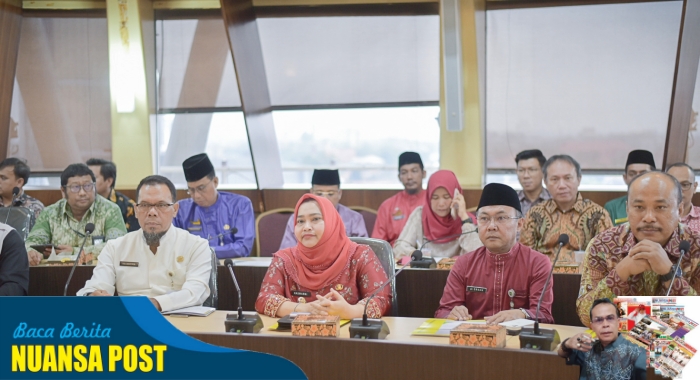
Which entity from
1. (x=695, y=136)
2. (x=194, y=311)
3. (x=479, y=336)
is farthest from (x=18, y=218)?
(x=695, y=136)

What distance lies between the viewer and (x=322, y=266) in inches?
114

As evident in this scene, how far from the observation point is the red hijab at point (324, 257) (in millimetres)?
2855

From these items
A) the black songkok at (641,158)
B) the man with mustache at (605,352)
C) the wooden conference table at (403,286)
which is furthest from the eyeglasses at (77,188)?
the black songkok at (641,158)

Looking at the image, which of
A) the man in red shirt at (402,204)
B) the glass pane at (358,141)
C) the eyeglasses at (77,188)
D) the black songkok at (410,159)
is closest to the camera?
the eyeglasses at (77,188)

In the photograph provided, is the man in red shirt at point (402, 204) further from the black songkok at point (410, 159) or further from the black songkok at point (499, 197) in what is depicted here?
the black songkok at point (499, 197)

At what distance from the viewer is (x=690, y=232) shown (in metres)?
2.20

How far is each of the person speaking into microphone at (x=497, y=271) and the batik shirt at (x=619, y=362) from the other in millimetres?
902

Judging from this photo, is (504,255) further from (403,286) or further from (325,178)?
(325,178)

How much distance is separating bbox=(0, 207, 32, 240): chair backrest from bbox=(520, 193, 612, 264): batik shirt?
2982 millimetres

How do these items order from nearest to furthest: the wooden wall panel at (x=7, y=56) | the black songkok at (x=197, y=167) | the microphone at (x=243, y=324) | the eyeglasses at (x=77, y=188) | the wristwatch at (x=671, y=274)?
the wristwatch at (x=671, y=274), the microphone at (x=243, y=324), the eyeglasses at (x=77, y=188), the black songkok at (x=197, y=167), the wooden wall panel at (x=7, y=56)

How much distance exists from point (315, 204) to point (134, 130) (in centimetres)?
424

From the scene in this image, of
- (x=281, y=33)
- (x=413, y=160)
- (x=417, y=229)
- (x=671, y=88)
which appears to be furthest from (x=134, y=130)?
(x=671, y=88)

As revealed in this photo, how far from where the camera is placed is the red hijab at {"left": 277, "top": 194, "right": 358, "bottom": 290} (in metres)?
2.86

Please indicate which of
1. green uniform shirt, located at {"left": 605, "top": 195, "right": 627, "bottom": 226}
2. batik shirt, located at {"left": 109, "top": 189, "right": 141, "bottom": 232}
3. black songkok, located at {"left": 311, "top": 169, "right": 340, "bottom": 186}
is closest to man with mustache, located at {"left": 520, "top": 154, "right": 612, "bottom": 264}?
green uniform shirt, located at {"left": 605, "top": 195, "right": 627, "bottom": 226}
